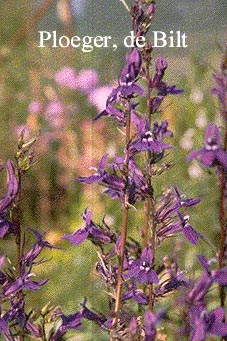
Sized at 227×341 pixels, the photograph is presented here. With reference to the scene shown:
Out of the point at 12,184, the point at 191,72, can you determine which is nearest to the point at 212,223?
the point at 191,72

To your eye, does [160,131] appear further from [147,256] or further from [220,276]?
[220,276]

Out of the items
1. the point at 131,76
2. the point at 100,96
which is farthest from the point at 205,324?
the point at 100,96

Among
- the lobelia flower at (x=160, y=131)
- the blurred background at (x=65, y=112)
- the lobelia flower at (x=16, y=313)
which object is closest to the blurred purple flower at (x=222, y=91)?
the lobelia flower at (x=160, y=131)

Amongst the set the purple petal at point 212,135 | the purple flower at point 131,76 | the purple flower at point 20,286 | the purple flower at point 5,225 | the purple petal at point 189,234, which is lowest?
the purple flower at point 20,286

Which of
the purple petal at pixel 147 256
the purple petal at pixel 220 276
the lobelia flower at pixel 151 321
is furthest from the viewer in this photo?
the purple petal at pixel 147 256

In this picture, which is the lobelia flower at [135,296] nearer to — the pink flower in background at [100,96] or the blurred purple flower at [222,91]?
the blurred purple flower at [222,91]

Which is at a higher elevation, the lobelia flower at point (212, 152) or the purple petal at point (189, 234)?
the lobelia flower at point (212, 152)

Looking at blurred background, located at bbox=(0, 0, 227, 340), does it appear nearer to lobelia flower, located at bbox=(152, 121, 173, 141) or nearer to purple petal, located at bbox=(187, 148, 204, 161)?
lobelia flower, located at bbox=(152, 121, 173, 141)

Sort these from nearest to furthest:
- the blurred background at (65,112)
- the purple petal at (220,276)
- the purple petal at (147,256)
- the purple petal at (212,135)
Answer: the purple petal at (220,276), the purple petal at (212,135), the purple petal at (147,256), the blurred background at (65,112)
